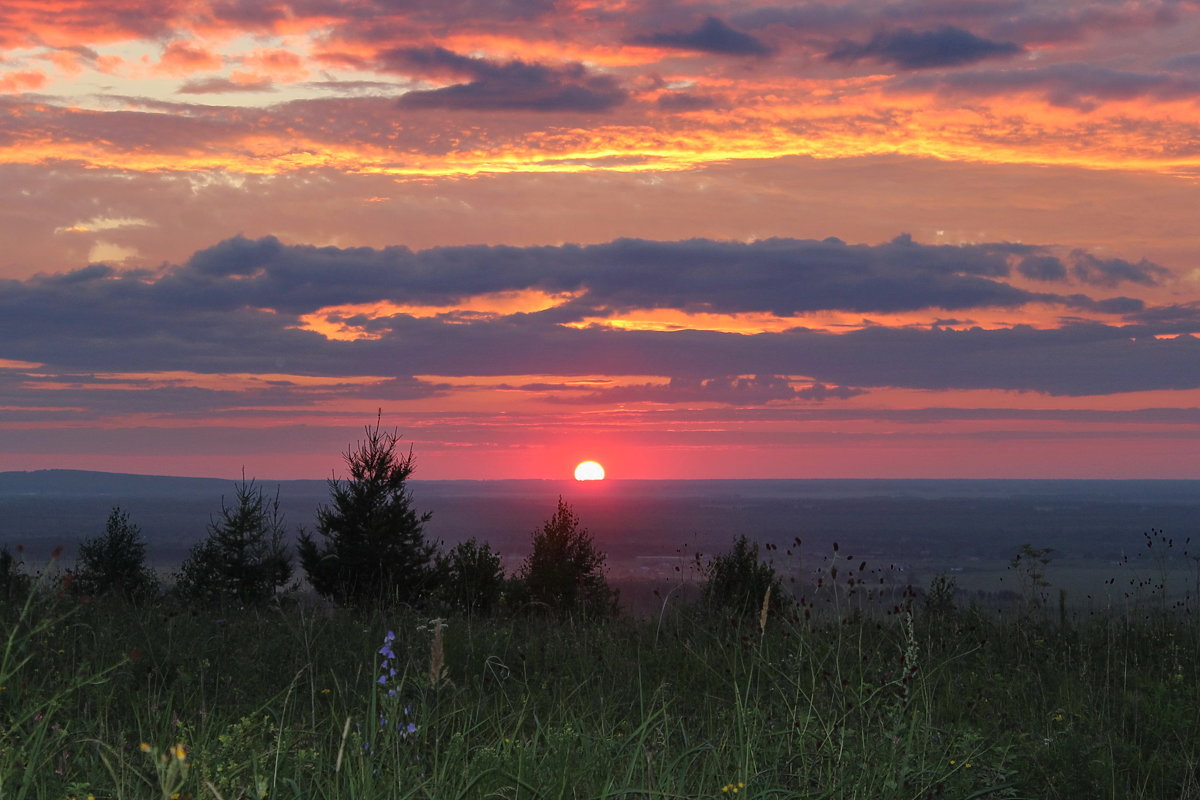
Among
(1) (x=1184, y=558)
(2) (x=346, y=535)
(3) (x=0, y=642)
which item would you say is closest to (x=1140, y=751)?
(1) (x=1184, y=558)

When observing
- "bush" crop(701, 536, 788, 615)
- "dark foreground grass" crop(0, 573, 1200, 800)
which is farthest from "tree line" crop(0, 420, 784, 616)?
"dark foreground grass" crop(0, 573, 1200, 800)

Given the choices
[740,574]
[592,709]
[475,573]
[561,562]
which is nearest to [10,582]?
[592,709]

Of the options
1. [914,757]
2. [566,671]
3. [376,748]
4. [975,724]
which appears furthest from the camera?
[566,671]

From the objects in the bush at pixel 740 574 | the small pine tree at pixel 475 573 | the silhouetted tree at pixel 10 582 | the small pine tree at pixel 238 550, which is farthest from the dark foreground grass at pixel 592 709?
the small pine tree at pixel 238 550

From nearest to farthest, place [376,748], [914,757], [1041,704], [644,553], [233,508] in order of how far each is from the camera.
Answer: [376,748]
[914,757]
[1041,704]
[233,508]
[644,553]

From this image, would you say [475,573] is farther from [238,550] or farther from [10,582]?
[10,582]

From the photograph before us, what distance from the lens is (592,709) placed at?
7992mm

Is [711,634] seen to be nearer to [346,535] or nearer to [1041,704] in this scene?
[1041,704]

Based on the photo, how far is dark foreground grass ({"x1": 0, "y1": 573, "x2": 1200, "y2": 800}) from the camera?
4.80 metres

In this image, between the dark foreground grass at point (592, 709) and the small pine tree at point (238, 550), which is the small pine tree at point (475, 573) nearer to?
the small pine tree at point (238, 550)

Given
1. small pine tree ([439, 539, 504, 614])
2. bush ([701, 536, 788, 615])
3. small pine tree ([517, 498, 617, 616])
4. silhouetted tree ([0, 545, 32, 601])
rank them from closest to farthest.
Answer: silhouetted tree ([0, 545, 32, 601])
bush ([701, 536, 788, 615])
small pine tree ([439, 539, 504, 614])
small pine tree ([517, 498, 617, 616])

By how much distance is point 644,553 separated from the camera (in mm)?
165625

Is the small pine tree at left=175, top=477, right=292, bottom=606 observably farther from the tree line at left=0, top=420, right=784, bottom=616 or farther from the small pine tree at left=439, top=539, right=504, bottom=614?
the small pine tree at left=439, top=539, right=504, bottom=614

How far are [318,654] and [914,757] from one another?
6323 mm
